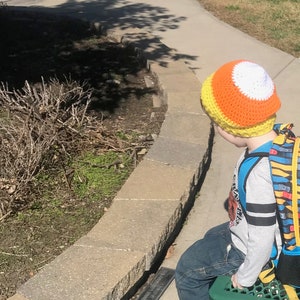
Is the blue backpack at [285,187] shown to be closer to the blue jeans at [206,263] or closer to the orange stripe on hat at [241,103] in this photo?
the orange stripe on hat at [241,103]

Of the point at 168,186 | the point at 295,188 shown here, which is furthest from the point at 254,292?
the point at 168,186

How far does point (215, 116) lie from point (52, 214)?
174cm

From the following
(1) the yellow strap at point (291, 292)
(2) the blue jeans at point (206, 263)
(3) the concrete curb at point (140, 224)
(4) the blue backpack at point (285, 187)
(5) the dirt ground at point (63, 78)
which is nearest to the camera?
(4) the blue backpack at point (285, 187)

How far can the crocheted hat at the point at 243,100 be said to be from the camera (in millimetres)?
2404

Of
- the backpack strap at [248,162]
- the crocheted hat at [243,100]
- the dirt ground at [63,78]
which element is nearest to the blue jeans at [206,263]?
the backpack strap at [248,162]

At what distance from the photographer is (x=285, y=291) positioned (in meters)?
2.59

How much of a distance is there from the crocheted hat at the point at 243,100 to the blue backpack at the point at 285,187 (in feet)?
0.29

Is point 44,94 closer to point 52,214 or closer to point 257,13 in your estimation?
point 52,214

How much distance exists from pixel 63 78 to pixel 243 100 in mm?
3672

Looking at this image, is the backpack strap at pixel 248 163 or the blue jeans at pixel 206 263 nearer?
the backpack strap at pixel 248 163

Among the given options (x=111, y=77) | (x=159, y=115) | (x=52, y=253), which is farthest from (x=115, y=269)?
(x=111, y=77)

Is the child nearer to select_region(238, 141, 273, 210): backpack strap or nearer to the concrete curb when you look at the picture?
select_region(238, 141, 273, 210): backpack strap

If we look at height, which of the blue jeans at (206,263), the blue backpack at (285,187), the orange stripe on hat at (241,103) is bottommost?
the blue jeans at (206,263)

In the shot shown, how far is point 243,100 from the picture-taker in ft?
7.90
